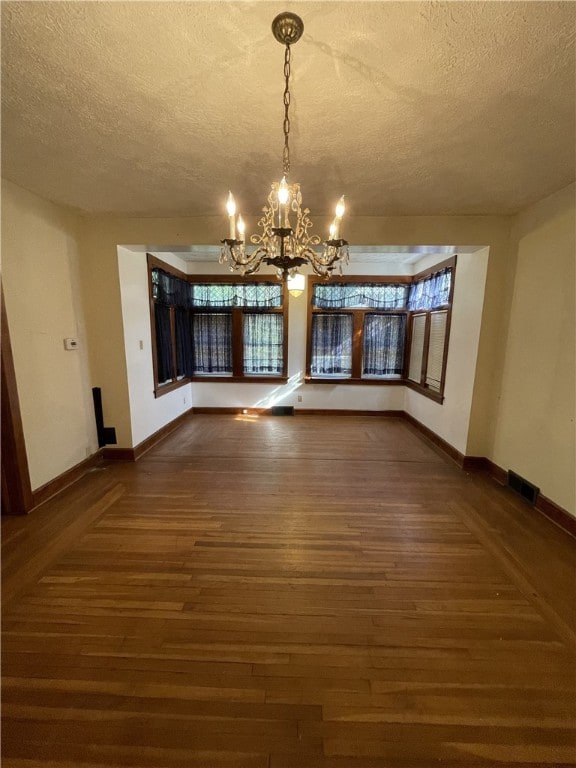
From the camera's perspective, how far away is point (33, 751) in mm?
1037

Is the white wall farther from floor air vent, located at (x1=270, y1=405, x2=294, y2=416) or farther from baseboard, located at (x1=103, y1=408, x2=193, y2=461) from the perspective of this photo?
floor air vent, located at (x1=270, y1=405, x2=294, y2=416)

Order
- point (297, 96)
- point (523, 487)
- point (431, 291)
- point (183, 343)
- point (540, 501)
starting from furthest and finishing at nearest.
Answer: point (183, 343) < point (431, 291) < point (523, 487) < point (540, 501) < point (297, 96)

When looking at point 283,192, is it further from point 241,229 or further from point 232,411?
point 232,411

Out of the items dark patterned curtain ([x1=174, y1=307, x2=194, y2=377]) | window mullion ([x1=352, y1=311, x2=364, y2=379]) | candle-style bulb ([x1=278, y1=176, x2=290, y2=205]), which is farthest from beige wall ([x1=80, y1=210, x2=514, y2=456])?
window mullion ([x1=352, y1=311, x2=364, y2=379])

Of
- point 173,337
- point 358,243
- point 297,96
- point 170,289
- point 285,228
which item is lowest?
point 173,337

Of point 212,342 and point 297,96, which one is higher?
point 297,96

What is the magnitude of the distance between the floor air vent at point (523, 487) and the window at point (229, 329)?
351 centimetres

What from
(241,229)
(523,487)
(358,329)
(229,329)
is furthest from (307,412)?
(241,229)

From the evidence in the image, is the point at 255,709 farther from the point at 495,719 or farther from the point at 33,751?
the point at 495,719

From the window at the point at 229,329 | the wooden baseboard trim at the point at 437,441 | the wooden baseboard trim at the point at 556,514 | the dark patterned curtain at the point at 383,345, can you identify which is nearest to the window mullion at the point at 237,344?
the window at the point at 229,329

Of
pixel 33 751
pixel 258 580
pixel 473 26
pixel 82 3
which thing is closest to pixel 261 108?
pixel 82 3

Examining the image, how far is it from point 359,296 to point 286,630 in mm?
4719

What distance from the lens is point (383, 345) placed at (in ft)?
17.0

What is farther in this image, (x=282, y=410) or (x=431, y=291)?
(x=282, y=410)
